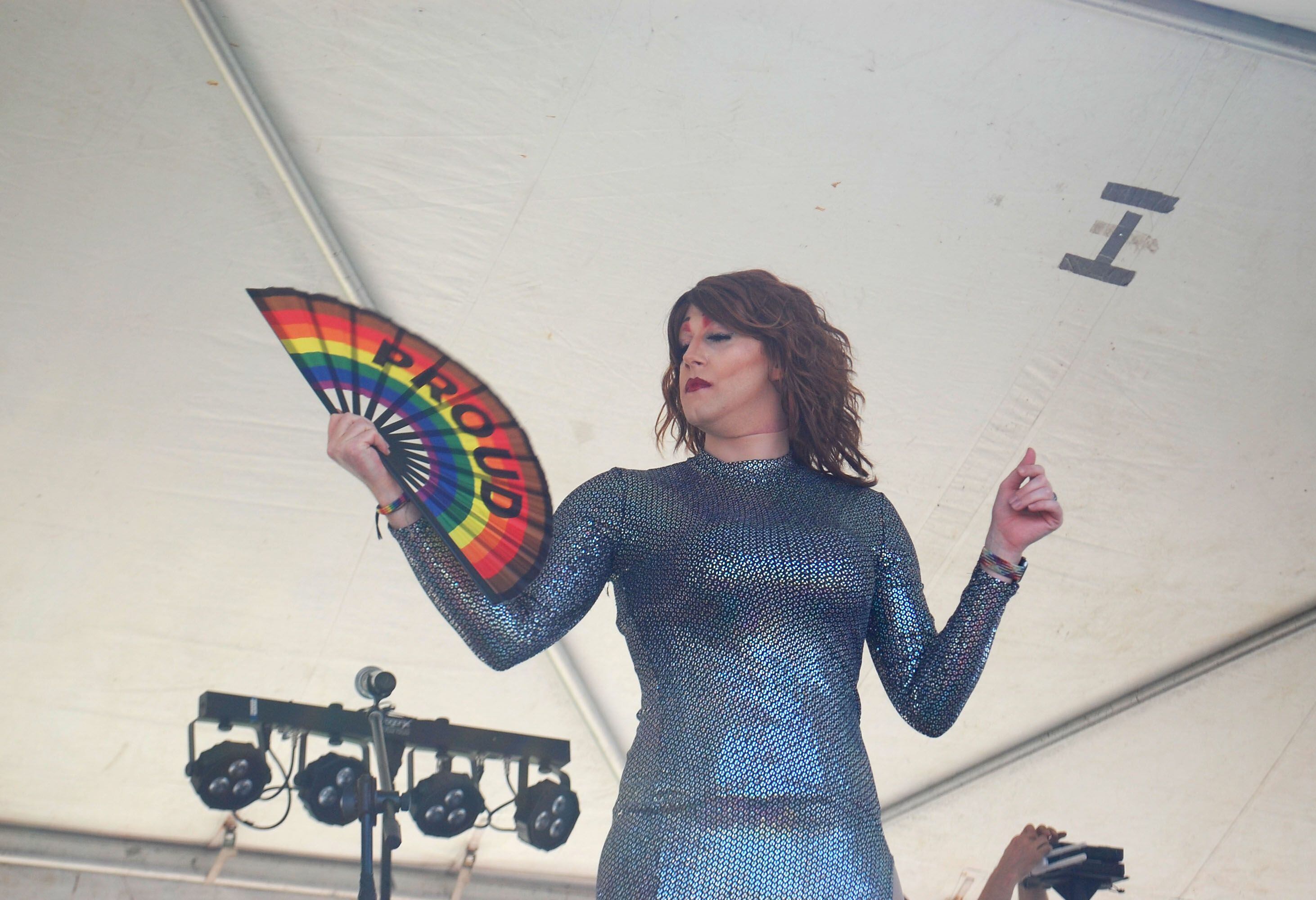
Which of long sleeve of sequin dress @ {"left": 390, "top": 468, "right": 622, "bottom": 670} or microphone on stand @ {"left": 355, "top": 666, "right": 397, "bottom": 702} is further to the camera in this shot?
microphone on stand @ {"left": 355, "top": 666, "right": 397, "bottom": 702}

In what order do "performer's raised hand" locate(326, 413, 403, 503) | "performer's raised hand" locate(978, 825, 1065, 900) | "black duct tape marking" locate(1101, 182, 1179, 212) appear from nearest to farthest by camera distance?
"performer's raised hand" locate(326, 413, 403, 503) < "performer's raised hand" locate(978, 825, 1065, 900) < "black duct tape marking" locate(1101, 182, 1179, 212)

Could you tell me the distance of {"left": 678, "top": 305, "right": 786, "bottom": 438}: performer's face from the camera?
55.7 inches

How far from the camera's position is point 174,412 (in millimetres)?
2602

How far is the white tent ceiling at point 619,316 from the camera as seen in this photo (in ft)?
7.58

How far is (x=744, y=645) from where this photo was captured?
3.96 feet

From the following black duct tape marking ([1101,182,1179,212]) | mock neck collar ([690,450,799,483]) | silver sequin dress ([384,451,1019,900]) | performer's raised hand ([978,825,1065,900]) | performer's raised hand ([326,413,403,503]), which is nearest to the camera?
silver sequin dress ([384,451,1019,900])

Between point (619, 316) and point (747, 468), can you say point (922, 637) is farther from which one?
point (619, 316)

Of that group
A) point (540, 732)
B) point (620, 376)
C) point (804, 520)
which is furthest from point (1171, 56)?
point (540, 732)

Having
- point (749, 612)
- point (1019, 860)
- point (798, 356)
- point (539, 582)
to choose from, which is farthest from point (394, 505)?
point (1019, 860)

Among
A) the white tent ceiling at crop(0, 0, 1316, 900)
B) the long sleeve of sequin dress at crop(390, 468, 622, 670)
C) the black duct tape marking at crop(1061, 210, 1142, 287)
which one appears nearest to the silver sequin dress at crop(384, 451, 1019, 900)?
the long sleeve of sequin dress at crop(390, 468, 622, 670)

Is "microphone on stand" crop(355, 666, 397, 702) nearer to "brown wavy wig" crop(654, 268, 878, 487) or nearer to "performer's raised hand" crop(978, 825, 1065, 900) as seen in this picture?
"brown wavy wig" crop(654, 268, 878, 487)

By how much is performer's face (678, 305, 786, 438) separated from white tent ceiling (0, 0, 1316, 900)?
0.77m

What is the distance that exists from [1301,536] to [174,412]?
264cm

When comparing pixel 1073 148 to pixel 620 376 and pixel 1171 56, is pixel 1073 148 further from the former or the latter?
pixel 620 376
